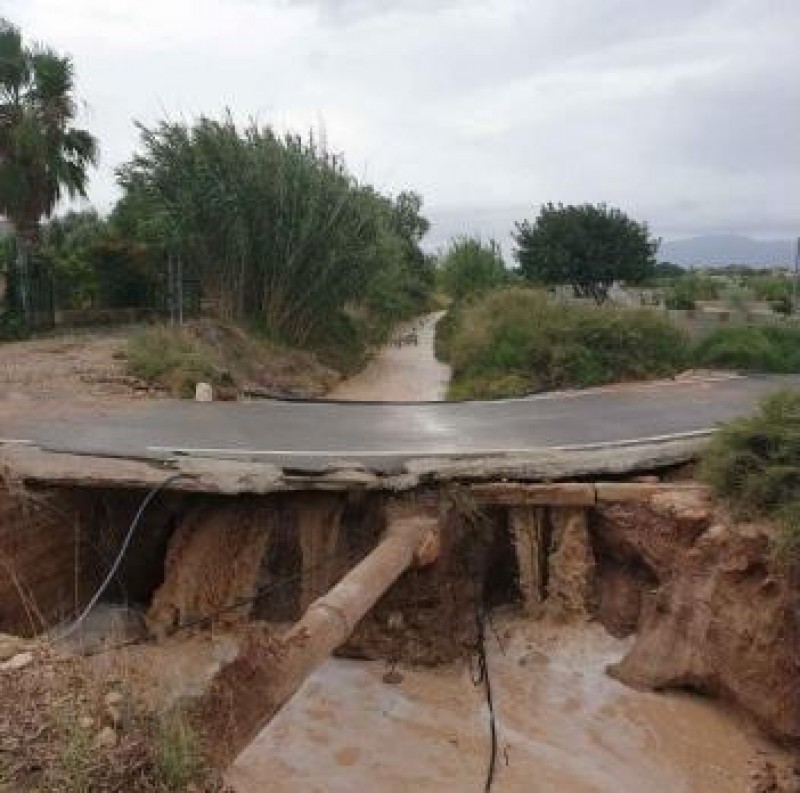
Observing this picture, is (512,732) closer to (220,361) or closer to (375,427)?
(375,427)

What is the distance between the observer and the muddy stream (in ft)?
25.9

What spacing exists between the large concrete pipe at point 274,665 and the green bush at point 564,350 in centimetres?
974

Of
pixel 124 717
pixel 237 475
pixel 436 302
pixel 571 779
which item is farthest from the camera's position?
pixel 436 302

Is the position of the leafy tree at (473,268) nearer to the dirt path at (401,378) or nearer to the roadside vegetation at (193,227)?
the dirt path at (401,378)

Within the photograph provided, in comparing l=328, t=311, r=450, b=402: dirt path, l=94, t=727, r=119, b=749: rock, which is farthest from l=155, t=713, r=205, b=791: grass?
l=328, t=311, r=450, b=402: dirt path

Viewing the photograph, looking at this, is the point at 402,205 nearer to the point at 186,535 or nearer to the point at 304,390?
the point at 304,390

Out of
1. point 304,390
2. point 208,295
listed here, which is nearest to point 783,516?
point 304,390

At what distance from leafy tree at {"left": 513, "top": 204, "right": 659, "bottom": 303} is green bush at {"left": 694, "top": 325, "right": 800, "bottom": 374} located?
12.8 metres

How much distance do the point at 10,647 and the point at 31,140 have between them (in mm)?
16631

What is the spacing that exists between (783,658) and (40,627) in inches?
265

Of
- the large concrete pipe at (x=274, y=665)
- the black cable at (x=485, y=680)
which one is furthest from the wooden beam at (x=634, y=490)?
the large concrete pipe at (x=274, y=665)

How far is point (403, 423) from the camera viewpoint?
12.1 m

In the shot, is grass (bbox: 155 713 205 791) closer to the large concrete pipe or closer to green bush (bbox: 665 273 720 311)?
the large concrete pipe

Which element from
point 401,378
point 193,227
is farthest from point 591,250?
point 193,227
